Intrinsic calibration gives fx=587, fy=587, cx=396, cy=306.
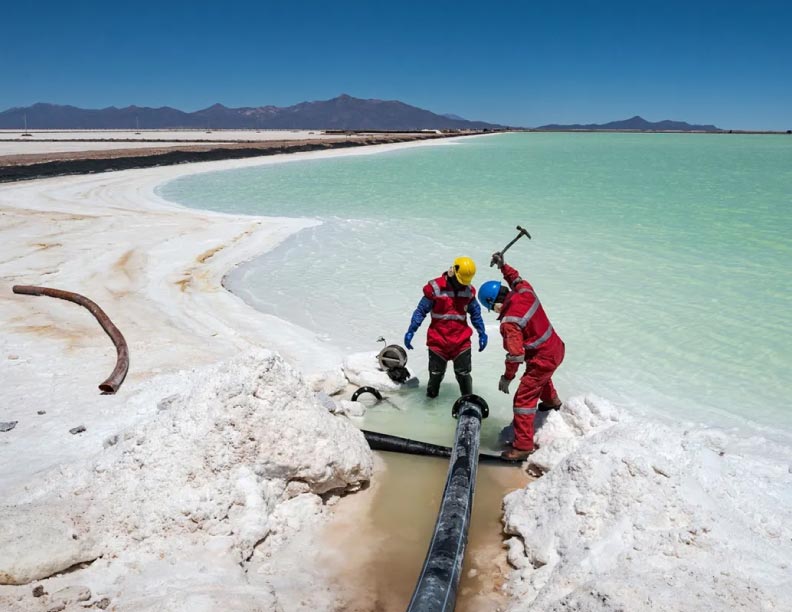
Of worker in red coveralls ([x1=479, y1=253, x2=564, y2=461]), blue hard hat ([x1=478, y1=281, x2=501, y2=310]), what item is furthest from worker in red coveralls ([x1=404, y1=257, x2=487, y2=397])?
worker in red coveralls ([x1=479, y1=253, x2=564, y2=461])

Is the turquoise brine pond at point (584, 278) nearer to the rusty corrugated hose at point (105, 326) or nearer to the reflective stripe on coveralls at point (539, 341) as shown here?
the reflective stripe on coveralls at point (539, 341)

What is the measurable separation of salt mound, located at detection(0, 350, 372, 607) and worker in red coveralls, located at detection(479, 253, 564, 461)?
118cm

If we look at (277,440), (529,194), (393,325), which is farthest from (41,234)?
(529,194)

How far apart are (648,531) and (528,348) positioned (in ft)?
5.71

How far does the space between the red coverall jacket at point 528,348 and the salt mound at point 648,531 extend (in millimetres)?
666

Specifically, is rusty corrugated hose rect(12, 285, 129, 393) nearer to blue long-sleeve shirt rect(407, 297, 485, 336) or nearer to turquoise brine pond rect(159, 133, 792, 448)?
turquoise brine pond rect(159, 133, 792, 448)

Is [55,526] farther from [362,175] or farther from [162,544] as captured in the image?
[362,175]

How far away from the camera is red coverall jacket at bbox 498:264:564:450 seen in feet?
14.1

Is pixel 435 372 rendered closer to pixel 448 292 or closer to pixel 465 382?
pixel 465 382

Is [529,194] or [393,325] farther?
[529,194]

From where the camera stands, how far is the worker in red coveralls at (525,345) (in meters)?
4.28

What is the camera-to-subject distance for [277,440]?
3625 mm

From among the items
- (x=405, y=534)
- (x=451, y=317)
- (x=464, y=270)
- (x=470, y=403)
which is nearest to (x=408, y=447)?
(x=470, y=403)

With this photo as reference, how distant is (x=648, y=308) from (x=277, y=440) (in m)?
6.17
